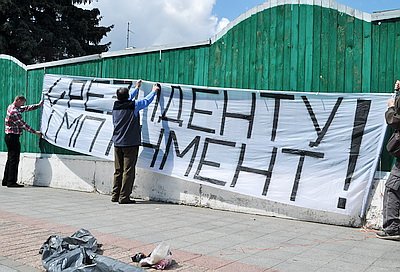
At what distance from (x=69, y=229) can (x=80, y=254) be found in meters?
1.83

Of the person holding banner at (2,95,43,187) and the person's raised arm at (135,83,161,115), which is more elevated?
the person's raised arm at (135,83,161,115)

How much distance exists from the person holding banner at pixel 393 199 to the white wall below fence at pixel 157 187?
493 millimetres

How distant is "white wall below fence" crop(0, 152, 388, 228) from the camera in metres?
6.43

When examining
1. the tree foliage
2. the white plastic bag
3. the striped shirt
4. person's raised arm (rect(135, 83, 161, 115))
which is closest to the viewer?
the white plastic bag

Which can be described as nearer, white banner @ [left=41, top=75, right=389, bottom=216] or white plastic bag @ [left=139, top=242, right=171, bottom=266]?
white plastic bag @ [left=139, top=242, right=171, bottom=266]

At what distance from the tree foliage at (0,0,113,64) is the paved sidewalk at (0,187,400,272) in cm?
1665

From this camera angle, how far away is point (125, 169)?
25.9 ft

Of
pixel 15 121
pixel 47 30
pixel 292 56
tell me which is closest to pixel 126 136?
pixel 292 56

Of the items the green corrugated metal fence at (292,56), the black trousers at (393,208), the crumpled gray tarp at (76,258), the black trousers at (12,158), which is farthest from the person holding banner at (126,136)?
the black trousers at (393,208)

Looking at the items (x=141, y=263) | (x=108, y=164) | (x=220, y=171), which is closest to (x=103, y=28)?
(x=108, y=164)

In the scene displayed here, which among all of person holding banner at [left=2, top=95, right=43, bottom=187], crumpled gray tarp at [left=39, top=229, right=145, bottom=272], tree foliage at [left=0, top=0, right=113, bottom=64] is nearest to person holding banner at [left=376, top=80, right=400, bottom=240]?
crumpled gray tarp at [left=39, top=229, right=145, bottom=272]

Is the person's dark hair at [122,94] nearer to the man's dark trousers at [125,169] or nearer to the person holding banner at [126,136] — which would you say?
the person holding banner at [126,136]

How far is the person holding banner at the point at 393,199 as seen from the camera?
18.0 ft

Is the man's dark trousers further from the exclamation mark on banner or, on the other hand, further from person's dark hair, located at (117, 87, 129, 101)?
the exclamation mark on banner
